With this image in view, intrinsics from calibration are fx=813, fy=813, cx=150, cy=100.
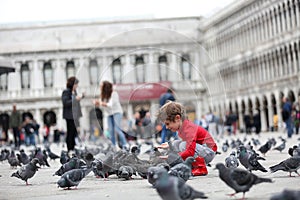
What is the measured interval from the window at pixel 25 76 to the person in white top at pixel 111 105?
204ft

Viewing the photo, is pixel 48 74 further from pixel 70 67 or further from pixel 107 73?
pixel 107 73

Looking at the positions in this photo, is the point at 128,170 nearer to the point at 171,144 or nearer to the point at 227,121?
the point at 171,144

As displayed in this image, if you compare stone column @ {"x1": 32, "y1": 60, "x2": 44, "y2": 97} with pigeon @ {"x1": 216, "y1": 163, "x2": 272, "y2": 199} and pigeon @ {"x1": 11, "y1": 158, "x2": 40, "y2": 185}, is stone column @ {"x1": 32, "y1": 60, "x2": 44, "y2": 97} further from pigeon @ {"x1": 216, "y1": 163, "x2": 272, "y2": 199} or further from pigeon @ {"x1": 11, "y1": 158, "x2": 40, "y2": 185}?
pigeon @ {"x1": 216, "y1": 163, "x2": 272, "y2": 199}

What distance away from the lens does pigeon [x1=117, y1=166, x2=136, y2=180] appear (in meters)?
9.52

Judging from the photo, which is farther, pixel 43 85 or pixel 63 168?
pixel 43 85

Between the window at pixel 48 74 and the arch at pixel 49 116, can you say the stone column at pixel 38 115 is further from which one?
the window at pixel 48 74

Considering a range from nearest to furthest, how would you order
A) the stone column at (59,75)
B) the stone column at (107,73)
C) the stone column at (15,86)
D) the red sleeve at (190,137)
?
the red sleeve at (190,137), the stone column at (107,73), the stone column at (15,86), the stone column at (59,75)

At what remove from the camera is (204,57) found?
60875 millimetres

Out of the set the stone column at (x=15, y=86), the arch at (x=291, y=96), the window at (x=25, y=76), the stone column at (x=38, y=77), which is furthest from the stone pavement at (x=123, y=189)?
the window at (x=25, y=76)

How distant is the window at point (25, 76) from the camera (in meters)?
78.3

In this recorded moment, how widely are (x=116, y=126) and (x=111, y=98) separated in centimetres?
176

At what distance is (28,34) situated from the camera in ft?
254

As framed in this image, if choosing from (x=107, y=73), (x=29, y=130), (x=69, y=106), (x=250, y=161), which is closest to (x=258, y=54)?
(x=29, y=130)

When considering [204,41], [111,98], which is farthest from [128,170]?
[204,41]
